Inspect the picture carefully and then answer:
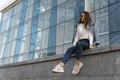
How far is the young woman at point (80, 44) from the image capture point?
19.5 ft

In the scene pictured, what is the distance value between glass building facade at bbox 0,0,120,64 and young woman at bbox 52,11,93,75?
34.3ft

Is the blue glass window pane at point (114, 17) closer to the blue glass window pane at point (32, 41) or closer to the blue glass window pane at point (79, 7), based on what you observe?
the blue glass window pane at point (79, 7)

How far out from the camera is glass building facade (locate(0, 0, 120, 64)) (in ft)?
62.6

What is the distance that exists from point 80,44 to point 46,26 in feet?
67.2

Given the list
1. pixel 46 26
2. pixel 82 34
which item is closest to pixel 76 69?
pixel 82 34

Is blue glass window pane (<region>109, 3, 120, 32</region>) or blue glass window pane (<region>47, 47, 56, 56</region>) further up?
blue glass window pane (<region>109, 3, 120, 32</region>)

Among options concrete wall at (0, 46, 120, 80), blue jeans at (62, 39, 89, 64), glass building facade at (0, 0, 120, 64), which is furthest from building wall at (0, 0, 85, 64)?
blue jeans at (62, 39, 89, 64)

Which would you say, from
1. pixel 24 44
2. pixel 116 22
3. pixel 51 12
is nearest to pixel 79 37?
pixel 116 22

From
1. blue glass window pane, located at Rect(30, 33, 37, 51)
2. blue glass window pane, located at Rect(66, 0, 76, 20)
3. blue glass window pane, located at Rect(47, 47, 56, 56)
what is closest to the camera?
blue glass window pane, located at Rect(66, 0, 76, 20)

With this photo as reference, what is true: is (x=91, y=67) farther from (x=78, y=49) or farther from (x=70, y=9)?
(x=70, y=9)

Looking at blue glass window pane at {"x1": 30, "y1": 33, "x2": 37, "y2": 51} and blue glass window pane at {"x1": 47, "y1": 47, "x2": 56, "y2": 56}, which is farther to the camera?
blue glass window pane at {"x1": 30, "y1": 33, "x2": 37, "y2": 51}

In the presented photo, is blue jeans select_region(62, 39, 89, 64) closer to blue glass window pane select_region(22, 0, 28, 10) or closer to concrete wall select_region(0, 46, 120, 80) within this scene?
concrete wall select_region(0, 46, 120, 80)

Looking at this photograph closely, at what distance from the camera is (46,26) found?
26312mm

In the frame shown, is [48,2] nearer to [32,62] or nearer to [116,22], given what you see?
[116,22]
